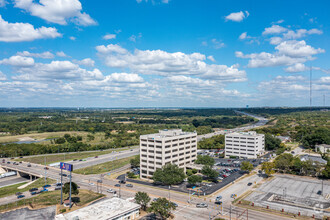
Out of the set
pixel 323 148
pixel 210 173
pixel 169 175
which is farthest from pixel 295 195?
pixel 323 148

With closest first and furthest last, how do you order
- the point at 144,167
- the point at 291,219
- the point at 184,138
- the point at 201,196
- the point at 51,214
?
the point at 291,219, the point at 51,214, the point at 201,196, the point at 144,167, the point at 184,138

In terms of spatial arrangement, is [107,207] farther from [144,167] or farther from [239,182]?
[239,182]

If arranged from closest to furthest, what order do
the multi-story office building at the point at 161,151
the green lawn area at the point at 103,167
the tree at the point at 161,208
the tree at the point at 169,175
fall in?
the tree at the point at 161,208, the tree at the point at 169,175, the multi-story office building at the point at 161,151, the green lawn area at the point at 103,167

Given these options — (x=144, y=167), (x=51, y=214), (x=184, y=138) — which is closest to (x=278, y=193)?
(x=184, y=138)

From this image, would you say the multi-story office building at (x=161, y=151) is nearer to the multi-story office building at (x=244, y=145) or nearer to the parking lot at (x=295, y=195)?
the parking lot at (x=295, y=195)

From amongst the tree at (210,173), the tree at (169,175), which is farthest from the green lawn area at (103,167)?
the tree at (210,173)
